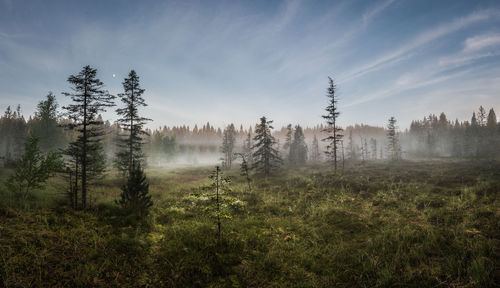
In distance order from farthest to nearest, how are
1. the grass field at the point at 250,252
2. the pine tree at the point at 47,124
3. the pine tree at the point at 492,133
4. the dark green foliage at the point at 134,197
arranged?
1. the pine tree at the point at 492,133
2. the pine tree at the point at 47,124
3. the dark green foliage at the point at 134,197
4. the grass field at the point at 250,252

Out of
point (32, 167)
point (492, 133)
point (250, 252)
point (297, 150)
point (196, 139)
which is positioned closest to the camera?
point (250, 252)

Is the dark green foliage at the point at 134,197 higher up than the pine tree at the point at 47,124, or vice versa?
the pine tree at the point at 47,124

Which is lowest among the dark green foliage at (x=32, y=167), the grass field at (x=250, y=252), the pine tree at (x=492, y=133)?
the grass field at (x=250, y=252)

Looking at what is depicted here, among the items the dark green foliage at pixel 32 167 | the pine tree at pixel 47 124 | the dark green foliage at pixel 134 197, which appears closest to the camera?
the dark green foliage at pixel 134 197

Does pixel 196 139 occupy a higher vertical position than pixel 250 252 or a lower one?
higher

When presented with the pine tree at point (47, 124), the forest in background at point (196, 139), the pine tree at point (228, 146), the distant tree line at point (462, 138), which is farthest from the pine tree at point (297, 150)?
the pine tree at point (47, 124)

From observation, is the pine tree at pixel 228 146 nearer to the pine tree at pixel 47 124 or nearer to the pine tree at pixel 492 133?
the pine tree at pixel 47 124

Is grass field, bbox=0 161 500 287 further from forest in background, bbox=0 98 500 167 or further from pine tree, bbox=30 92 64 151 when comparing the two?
pine tree, bbox=30 92 64 151

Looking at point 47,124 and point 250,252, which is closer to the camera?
point 250,252

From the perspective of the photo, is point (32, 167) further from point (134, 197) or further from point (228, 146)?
point (228, 146)

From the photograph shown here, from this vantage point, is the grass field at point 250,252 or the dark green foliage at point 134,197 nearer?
the grass field at point 250,252

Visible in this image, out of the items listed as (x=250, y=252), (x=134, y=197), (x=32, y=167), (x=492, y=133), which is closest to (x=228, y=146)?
(x=32, y=167)

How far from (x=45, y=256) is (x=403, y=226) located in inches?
431

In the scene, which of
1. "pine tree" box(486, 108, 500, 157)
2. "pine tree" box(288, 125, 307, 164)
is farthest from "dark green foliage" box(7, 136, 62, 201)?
"pine tree" box(486, 108, 500, 157)
